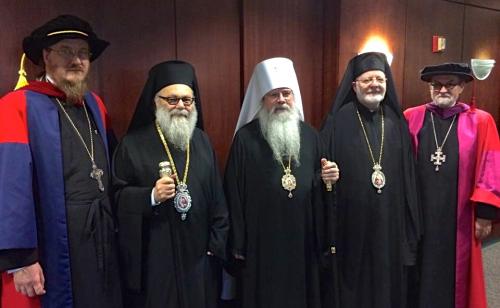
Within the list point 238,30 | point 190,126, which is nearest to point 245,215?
point 190,126

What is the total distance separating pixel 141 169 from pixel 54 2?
1223 mm

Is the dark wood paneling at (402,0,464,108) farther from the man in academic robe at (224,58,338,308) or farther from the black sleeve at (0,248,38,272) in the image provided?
the black sleeve at (0,248,38,272)

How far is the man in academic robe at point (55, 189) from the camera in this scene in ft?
6.30

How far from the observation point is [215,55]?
3.42 m

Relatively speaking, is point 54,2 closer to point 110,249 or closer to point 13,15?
point 13,15

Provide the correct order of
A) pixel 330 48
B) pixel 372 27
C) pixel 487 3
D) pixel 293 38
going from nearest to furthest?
pixel 293 38 → pixel 330 48 → pixel 372 27 → pixel 487 3

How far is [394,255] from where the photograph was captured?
3021 millimetres

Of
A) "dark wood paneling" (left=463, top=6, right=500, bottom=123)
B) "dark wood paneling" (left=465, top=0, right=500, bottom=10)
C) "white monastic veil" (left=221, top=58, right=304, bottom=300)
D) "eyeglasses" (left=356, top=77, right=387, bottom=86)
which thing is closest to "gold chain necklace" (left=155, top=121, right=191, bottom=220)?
"white monastic veil" (left=221, top=58, right=304, bottom=300)

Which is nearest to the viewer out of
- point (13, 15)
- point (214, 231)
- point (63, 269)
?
point (63, 269)

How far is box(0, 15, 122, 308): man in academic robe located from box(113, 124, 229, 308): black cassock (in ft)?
0.37

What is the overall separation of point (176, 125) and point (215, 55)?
1.15 meters

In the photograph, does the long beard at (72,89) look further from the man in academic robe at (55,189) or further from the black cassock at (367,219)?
the black cassock at (367,219)

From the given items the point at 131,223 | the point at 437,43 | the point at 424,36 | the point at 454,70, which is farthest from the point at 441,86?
the point at 131,223

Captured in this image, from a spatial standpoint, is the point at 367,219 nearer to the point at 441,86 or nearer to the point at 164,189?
the point at 441,86
